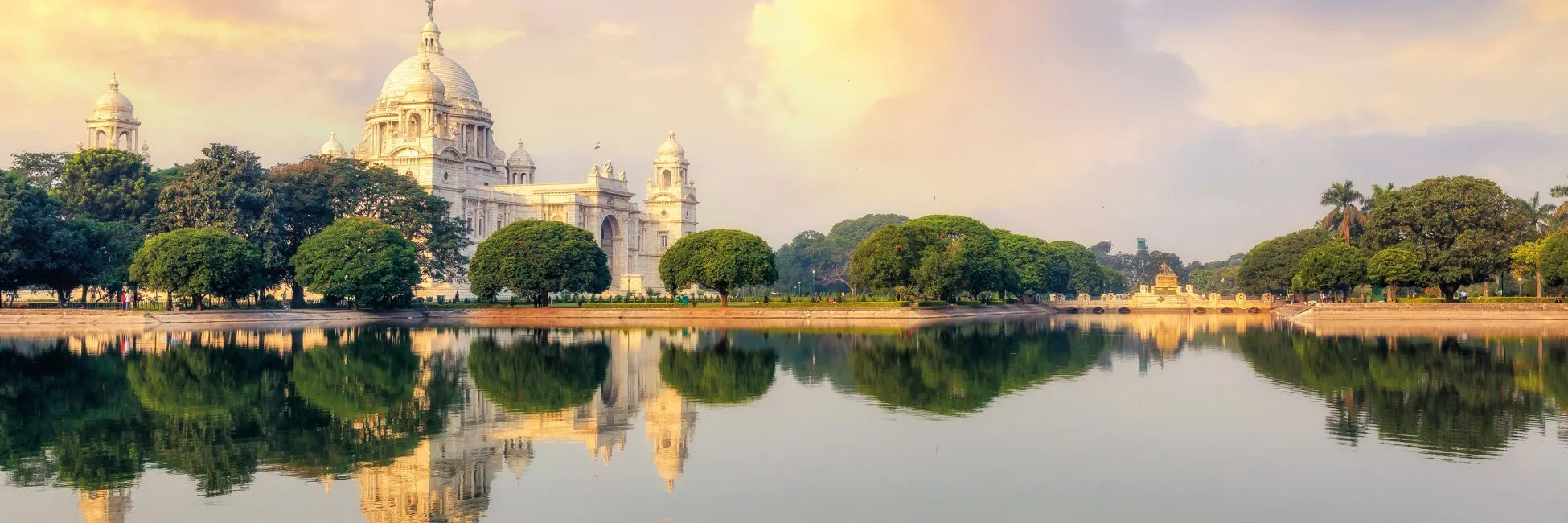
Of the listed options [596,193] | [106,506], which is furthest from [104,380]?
[596,193]

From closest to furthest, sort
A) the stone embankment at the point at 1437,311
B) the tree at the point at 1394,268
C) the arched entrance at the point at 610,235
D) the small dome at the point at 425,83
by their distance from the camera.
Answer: the stone embankment at the point at 1437,311 < the tree at the point at 1394,268 < the small dome at the point at 425,83 < the arched entrance at the point at 610,235

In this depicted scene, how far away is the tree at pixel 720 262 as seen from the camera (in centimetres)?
7750

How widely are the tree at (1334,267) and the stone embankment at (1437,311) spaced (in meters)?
4.64

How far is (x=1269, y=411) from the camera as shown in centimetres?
2784

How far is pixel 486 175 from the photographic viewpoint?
114 m

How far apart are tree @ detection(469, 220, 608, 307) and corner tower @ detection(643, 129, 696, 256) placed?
43.1 meters

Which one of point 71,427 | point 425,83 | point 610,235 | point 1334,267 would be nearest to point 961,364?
point 71,427

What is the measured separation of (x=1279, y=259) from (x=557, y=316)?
196ft

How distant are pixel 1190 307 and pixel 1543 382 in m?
89.2

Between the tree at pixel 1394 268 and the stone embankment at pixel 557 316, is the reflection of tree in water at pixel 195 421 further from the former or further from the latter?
the tree at pixel 1394 268

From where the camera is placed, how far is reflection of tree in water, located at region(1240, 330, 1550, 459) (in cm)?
2383

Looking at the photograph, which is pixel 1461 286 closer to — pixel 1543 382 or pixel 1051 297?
pixel 1051 297

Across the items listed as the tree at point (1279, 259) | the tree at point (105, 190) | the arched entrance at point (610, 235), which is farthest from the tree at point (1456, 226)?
the tree at point (105, 190)

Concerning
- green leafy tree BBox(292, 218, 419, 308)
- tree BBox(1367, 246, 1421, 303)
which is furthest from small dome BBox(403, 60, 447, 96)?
tree BBox(1367, 246, 1421, 303)
